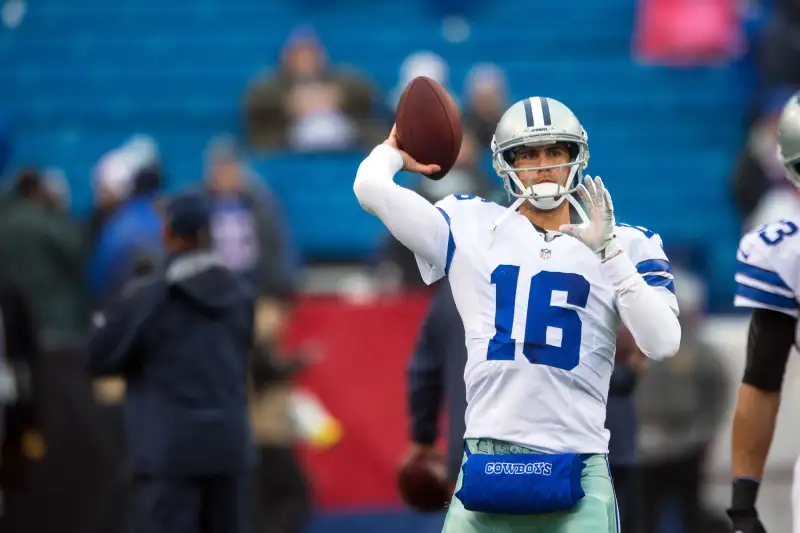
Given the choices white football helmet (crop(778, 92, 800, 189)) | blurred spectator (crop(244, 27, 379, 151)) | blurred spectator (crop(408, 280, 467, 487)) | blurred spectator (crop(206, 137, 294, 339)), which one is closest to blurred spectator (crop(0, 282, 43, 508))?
blurred spectator (crop(206, 137, 294, 339))

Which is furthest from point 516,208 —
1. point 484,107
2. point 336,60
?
point 336,60

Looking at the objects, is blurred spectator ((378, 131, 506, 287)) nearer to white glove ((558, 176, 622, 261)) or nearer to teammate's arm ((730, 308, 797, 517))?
teammate's arm ((730, 308, 797, 517))

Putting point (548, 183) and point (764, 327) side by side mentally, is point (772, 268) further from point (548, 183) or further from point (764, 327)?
Answer: point (548, 183)

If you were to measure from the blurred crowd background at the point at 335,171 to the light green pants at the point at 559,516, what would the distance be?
3.50 meters

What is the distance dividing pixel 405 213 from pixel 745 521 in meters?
1.26

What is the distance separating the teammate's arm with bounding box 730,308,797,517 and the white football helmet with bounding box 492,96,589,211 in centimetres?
68

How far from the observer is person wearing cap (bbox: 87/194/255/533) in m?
5.86

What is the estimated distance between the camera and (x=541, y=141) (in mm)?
3971

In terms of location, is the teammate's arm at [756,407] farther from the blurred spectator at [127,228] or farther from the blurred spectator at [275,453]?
the blurred spectator at [275,453]

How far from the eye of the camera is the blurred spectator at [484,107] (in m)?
10.6

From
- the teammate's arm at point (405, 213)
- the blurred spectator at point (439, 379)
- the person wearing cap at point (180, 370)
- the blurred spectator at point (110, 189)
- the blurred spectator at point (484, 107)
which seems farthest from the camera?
the blurred spectator at point (484, 107)

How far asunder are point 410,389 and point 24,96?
26.0 ft

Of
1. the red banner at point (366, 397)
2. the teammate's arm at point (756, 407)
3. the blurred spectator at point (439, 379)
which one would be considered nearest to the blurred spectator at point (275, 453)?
the red banner at point (366, 397)

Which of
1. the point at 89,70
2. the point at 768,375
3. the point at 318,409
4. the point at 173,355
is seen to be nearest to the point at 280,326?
the point at 318,409
